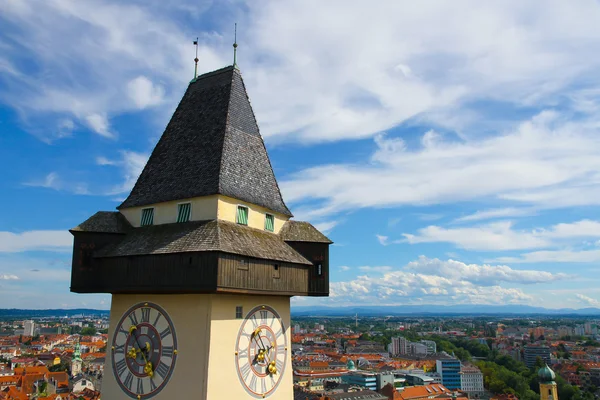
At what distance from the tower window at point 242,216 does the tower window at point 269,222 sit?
80cm

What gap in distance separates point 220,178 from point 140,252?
2.18 metres

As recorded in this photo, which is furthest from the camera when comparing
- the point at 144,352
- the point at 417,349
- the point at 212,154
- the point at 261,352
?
the point at 417,349

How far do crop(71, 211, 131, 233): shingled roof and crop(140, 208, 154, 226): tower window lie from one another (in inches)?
16.4

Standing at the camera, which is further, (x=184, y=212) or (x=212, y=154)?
(x=212, y=154)

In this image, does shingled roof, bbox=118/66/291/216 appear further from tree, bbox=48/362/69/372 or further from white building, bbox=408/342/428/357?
white building, bbox=408/342/428/357

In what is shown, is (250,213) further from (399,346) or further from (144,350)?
(399,346)

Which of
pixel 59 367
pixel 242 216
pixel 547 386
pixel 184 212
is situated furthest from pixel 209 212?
pixel 59 367

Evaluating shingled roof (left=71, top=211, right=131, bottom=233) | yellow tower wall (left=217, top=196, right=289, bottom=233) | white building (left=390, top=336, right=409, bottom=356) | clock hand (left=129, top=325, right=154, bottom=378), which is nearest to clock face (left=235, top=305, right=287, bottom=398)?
clock hand (left=129, top=325, right=154, bottom=378)

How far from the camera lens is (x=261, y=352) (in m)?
11.1

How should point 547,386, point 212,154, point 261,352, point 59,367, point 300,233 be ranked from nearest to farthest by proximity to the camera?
point 261,352 < point 212,154 < point 300,233 < point 547,386 < point 59,367

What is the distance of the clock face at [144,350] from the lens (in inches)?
408

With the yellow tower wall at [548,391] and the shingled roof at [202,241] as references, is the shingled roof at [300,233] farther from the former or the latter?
the yellow tower wall at [548,391]

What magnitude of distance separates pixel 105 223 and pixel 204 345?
3.82 meters

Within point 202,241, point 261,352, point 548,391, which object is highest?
point 202,241
